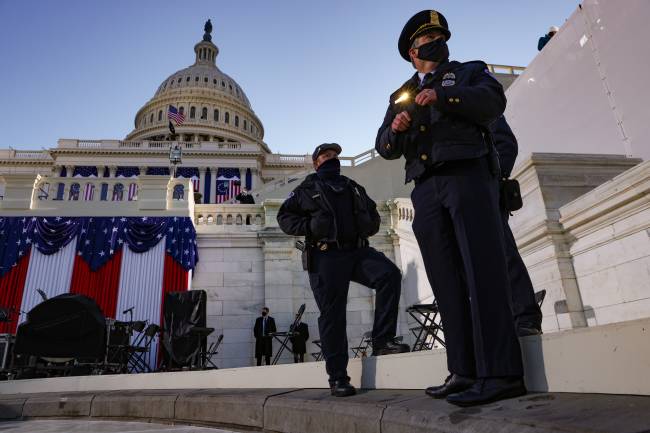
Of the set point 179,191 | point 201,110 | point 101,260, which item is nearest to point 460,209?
point 101,260

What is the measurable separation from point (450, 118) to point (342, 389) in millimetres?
1617

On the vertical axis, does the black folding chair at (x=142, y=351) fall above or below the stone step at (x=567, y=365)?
above

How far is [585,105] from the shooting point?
8859 millimetres

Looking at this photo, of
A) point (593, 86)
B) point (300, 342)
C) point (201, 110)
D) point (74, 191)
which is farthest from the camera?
point (201, 110)

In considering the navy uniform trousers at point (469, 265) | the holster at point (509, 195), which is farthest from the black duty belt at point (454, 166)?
the holster at point (509, 195)

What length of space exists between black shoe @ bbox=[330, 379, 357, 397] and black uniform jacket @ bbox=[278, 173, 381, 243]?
947 millimetres

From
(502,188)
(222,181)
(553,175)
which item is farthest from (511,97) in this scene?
(222,181)

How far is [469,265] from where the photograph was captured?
2.03 metres

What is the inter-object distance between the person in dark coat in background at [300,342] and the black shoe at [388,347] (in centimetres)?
816

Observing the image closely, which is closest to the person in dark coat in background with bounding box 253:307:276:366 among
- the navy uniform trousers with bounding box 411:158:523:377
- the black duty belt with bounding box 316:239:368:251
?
the black duty belt with bounding box 316:239:368:251

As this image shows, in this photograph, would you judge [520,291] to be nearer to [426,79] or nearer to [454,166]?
[454,166]

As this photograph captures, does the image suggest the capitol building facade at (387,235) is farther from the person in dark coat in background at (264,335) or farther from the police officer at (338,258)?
the police officer at (338,258)

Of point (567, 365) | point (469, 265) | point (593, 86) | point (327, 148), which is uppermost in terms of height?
point (593, 86)

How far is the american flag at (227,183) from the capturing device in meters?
49.8
